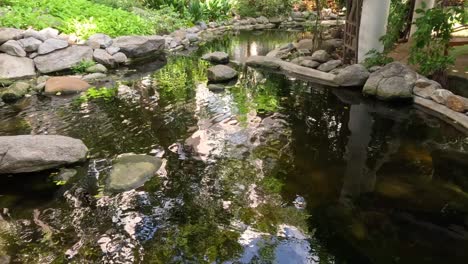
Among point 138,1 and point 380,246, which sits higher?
point 138,1

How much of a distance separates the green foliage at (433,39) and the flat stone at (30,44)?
8.83 m

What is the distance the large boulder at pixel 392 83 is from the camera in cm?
792

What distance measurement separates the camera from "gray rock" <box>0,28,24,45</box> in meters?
9.91

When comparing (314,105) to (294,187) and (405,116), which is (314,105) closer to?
(405,116)

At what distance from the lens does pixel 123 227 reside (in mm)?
4141

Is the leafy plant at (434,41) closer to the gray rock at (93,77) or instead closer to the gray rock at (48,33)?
the gray rock at (93,77)

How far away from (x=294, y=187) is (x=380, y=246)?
1.30 metres

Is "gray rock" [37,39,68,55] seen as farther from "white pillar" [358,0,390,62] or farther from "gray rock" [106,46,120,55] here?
"white pillar" [358,0,390,62]

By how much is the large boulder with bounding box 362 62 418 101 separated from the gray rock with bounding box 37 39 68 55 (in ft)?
25.1

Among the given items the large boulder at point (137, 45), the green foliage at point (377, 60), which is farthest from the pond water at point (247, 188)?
the large boulder at point (137, 45)

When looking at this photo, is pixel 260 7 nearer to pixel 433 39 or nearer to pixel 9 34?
pixel 9 34

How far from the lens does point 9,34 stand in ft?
33.0

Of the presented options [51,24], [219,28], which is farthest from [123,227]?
[219,28]

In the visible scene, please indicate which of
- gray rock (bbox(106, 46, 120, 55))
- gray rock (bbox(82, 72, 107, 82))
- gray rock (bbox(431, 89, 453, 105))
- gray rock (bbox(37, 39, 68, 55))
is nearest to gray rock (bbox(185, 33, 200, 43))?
gray rock (bbox(106, 46, 120, 55))
